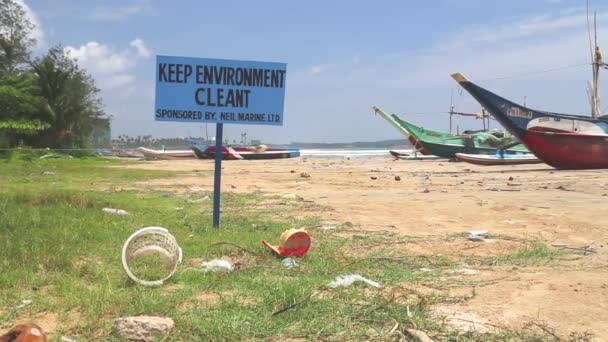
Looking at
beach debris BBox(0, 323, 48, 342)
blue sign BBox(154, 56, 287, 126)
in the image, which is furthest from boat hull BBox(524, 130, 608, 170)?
beach debris BBox(0, 323, 48, 342)

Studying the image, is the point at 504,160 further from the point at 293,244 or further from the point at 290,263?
the point at 290,263

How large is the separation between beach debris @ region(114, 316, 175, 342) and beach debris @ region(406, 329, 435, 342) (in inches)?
53.9

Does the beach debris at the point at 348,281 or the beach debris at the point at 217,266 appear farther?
the beach debris at the point at 217,266

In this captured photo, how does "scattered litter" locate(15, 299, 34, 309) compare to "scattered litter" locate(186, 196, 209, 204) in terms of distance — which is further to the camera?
"scattered litter" locate(186, 196, 209, 204)

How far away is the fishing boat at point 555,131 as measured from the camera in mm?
22969

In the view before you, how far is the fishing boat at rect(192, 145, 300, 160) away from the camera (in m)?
45.3

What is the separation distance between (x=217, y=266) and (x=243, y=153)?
4185cm

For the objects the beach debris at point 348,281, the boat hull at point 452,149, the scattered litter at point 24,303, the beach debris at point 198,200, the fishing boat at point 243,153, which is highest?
the boat hull at point 452,149

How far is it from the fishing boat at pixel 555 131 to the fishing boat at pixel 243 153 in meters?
25.1

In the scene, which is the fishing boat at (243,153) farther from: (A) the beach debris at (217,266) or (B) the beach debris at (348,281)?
(B) the beach debris at (348,281)

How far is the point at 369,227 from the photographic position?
7.50 m

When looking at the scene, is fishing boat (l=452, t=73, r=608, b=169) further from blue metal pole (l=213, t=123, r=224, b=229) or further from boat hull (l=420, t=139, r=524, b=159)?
blue metal pole (l=213, t=123, r=224, b=229)

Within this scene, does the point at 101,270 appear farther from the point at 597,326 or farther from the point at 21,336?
the point at 597,326

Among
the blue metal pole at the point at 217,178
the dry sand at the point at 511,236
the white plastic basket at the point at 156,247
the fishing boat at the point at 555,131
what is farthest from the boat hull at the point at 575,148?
the white plastic basket at the point at 156,247
